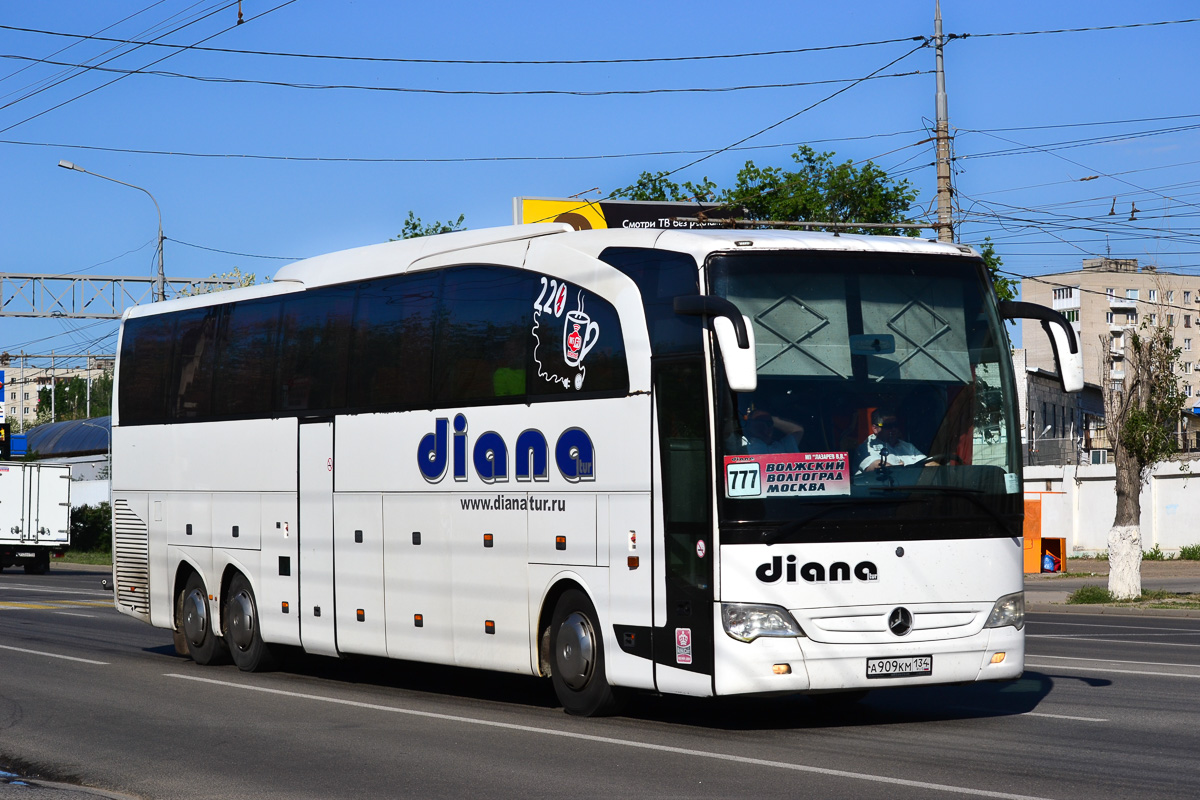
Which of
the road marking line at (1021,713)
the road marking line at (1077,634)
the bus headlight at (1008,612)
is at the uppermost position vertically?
the bus headlight at (1008,612)

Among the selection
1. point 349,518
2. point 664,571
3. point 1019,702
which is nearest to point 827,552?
point 664,571

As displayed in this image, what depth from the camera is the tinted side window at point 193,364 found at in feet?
55.4

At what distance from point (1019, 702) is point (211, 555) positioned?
Result: 29.6 feet

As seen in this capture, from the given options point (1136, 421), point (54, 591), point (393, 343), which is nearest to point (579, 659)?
point (393, 343)

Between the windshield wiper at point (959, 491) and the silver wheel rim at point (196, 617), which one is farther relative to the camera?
the silver wheel rim at point (196, 617)

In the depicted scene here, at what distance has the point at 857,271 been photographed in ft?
35.8

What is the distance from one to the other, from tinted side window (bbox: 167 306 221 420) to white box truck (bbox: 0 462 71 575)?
30.1 metres

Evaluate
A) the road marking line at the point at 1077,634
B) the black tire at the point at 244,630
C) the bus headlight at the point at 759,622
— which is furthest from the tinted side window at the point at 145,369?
the road marking line at the point at 1077,634

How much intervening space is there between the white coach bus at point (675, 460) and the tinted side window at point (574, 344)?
3cm

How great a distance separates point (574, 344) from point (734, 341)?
230cm

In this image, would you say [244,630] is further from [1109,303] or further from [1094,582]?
[1109,303]

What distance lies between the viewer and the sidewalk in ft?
83.1

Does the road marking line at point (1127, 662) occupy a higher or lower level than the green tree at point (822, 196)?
lower

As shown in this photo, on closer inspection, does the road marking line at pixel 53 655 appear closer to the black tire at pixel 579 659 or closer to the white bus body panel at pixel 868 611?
the black tire at pixel 579 659
